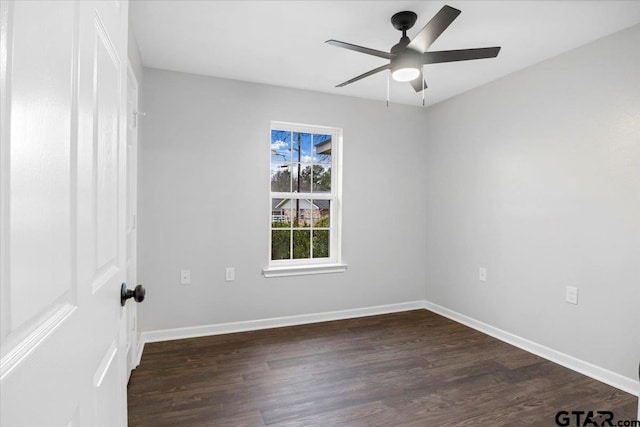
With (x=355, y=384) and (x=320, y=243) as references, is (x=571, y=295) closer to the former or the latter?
(x=355, y=384)


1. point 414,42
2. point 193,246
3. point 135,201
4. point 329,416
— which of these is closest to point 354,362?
point 329,416

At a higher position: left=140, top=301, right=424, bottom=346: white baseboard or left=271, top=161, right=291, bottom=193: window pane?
left=271, top=161, right=291, bottom=193: window pane

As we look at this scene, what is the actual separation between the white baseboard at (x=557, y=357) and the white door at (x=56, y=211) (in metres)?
3.01

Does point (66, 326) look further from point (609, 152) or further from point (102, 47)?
point (609, 152)

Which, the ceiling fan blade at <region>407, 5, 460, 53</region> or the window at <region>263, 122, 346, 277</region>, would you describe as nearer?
the ceiling fan blade at <region>407, 5, 460, 53</region>

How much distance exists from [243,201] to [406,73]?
1889 mm

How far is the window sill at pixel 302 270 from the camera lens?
11.4 feet

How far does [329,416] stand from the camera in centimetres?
201

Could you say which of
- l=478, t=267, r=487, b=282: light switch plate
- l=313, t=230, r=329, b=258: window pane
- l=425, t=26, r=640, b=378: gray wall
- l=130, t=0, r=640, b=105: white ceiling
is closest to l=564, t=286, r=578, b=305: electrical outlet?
l=425, t=26, r=640, b=378: gray wall

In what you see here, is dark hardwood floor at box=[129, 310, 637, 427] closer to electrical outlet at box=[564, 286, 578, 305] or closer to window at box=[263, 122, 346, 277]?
electrical outlet at box=[564, 286, 578, 305]

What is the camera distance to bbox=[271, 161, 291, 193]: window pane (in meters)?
3.65

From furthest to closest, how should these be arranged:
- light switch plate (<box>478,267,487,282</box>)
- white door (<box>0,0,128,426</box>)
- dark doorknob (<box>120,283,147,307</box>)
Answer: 1. light switch plate (<box>478,267,487,282</box>)
2. dark doorknob (<box>120,283,147,307</box>)
3. white door (<box>0,0,128,426</box>)

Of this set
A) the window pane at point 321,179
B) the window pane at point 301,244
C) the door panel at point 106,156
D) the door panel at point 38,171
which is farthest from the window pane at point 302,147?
the door panel at point 38,171

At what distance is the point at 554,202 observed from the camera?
2.80 metres
